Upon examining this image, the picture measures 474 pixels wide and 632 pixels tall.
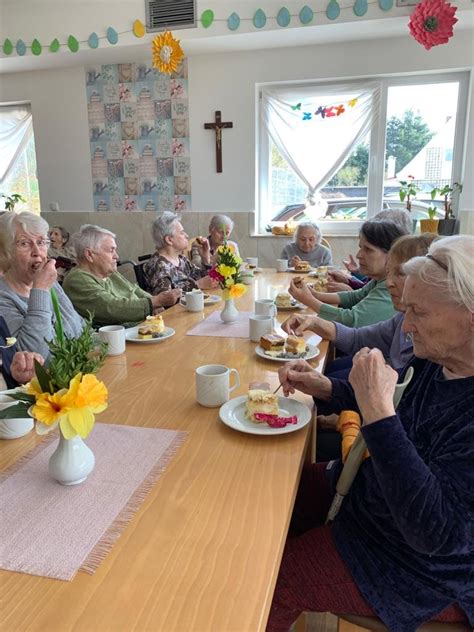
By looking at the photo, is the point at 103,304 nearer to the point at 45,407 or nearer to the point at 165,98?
the point at 45,407

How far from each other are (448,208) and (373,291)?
268 centimetres

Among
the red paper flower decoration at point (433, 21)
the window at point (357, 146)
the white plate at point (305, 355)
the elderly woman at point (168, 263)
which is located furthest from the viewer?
the window at point (357, 146)

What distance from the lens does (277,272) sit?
3.69 meters

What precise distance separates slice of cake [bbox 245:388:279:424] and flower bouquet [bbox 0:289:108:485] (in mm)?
420

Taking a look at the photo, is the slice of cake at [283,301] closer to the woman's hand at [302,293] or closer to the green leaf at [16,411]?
the woman's hand at [302,293]

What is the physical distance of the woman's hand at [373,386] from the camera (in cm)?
90

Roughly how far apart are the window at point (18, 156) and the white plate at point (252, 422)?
5.08 meters

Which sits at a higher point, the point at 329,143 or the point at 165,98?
the point at 165,98

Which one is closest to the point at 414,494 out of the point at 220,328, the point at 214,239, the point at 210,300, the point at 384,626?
the point at 384,626

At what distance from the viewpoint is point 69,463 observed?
0.91 metres

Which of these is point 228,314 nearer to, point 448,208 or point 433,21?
point 433,21

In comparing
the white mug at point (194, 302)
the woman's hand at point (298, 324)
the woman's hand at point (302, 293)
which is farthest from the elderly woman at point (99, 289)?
the woman's hand at point (298, 324)

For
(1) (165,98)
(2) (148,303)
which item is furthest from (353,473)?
(1) (165,98)

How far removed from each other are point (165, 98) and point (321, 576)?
4.69m
